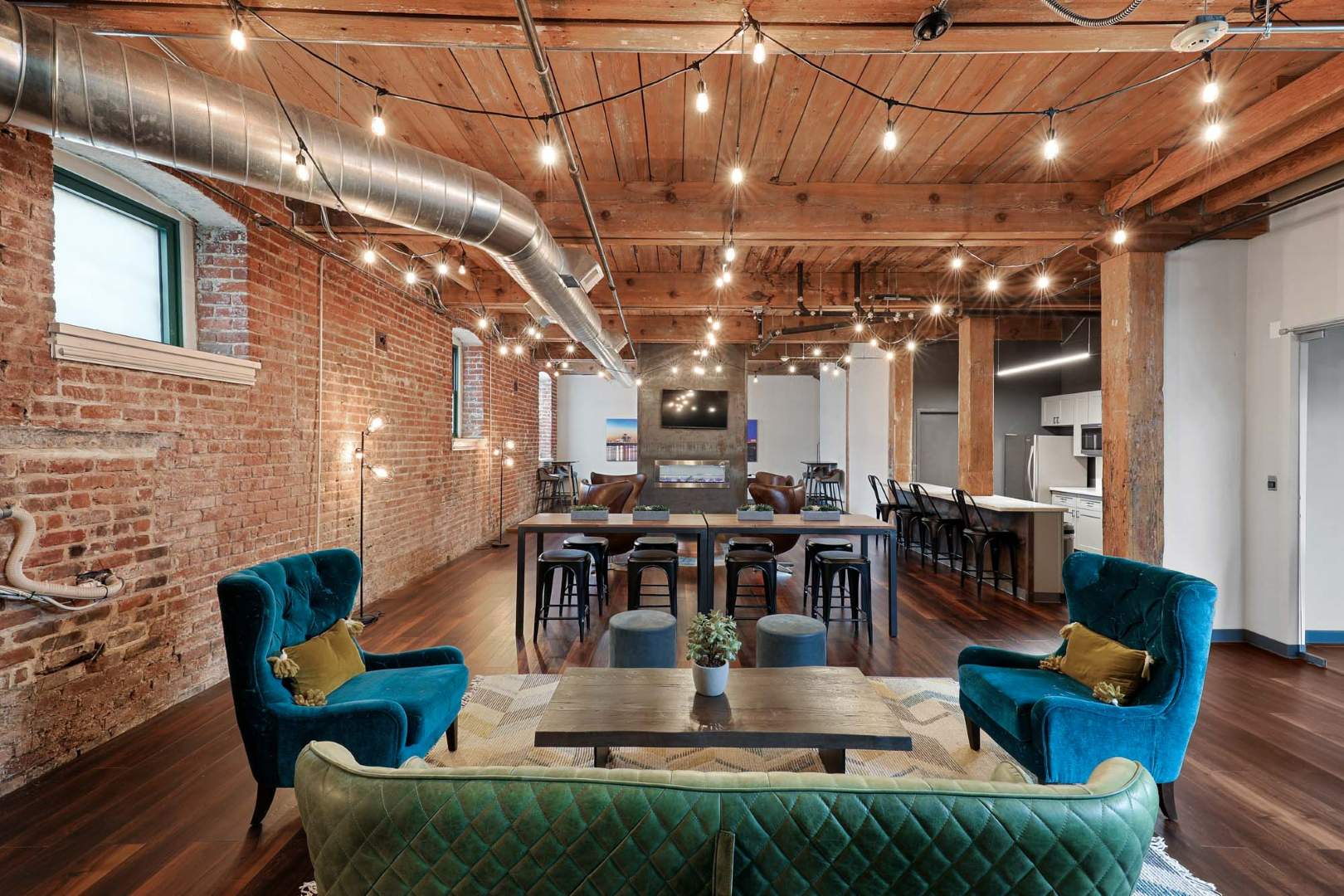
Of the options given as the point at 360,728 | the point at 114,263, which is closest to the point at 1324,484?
the point at 360,728

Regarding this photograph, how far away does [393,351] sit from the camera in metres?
→ 5.73

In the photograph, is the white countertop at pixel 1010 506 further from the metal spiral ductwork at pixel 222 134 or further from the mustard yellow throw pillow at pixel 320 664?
the mustard yellow throw pillow at pixel 320 664

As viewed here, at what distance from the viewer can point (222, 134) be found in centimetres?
230

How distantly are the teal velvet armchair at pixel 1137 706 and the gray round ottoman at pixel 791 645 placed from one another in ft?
2.84

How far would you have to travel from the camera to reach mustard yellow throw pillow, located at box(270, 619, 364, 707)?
7.66 feet

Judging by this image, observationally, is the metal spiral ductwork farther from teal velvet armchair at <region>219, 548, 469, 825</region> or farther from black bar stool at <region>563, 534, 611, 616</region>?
black bar stool at <region>563, 534, 611, 616</region>

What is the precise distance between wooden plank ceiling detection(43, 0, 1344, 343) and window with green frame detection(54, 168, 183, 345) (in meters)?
0.84

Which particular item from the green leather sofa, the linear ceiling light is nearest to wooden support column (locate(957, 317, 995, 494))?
the linear ceiling light

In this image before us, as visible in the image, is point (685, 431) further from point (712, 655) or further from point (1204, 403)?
point (712, 655)

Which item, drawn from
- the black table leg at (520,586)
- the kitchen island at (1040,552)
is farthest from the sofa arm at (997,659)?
the kitchen island at (1040,552)

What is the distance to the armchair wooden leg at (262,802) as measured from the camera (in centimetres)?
227

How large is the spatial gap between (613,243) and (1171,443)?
4.33 m

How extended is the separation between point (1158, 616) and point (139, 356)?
4658 millimetres

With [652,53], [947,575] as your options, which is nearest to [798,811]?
[652,53]
